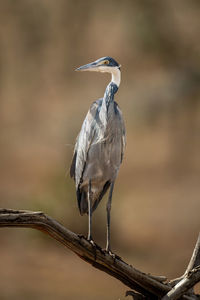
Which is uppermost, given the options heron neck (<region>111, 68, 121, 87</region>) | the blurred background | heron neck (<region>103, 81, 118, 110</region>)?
heron neck (<region>111, 68, 121, 87</region>)

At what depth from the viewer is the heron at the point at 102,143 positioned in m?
2.77

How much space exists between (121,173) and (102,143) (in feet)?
22.1

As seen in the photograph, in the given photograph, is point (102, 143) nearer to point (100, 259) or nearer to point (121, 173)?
point (100, 259)

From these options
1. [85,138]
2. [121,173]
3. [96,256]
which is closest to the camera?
[96,256]

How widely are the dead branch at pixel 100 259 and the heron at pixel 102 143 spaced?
0.44 metres

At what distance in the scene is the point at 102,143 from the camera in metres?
2.81

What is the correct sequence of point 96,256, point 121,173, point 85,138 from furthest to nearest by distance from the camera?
1. point 121,173
2. point 85,138
3. point 96,256

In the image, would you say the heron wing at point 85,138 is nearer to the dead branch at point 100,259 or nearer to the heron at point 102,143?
the heron at point 102,143

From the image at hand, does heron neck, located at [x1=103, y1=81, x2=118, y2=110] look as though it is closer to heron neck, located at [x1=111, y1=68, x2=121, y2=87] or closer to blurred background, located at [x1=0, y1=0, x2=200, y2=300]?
heron neck, located at [x1=111, y1=68, x2=121, y2=87]

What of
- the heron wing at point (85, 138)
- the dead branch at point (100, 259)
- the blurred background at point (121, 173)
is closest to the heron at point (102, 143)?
the heron wing at point (85, 138)

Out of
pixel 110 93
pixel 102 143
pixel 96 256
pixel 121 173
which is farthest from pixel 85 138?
pixel 121 173

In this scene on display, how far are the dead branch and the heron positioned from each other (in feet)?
1.44

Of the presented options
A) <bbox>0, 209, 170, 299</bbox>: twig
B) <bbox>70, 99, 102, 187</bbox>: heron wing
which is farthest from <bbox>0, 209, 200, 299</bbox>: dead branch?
<bbox>70, 99, 102, 187</bbox>: heron wing

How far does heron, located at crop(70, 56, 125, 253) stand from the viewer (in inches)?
109
